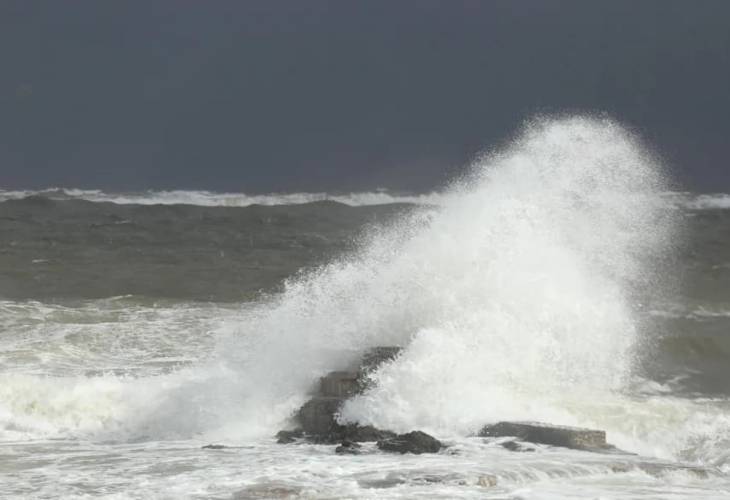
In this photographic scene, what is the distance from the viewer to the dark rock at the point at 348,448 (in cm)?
874

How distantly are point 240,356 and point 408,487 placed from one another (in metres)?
4.45

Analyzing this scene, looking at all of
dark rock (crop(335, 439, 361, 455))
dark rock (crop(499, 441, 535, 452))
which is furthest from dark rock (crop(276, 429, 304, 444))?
dark rock (crop(499, 441, 535, 452))

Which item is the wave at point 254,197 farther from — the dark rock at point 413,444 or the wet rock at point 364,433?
the dark rock at point 413,444

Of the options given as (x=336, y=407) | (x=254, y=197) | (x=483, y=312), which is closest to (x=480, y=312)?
(x=483, y=312)

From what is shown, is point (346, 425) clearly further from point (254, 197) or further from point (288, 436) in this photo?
point (254, 197)

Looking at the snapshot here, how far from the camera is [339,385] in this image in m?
10.2

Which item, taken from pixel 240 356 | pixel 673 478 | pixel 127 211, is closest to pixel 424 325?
pixel 240 356

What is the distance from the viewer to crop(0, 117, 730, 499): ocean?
8.12m

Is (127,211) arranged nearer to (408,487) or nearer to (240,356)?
(240,356)

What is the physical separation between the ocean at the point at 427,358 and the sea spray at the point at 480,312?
0.09ft

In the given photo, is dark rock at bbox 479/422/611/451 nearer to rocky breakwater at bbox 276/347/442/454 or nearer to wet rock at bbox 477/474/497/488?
rocky breakwater at bbox 276/347/442/454

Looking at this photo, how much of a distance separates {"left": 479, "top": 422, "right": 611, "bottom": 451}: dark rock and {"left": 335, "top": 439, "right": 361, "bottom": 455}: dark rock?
116 cm

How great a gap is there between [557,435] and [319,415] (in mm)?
2010

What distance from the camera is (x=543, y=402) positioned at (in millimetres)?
11234
